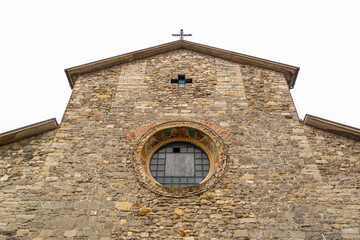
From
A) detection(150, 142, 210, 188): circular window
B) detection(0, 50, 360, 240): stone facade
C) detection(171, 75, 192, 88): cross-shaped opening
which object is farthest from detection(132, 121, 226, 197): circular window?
detection(171, 75, 192, 88): cross-shaped opening

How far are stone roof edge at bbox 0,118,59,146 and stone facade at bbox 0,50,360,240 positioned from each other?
18 cm

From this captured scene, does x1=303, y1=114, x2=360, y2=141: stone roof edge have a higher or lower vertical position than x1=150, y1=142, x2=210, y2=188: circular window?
higher

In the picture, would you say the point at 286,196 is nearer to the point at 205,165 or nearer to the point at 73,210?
the point at 205,165

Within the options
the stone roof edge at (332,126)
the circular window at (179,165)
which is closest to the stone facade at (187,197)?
the stone roof edge at (332,126)

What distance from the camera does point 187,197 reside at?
22.5 ft

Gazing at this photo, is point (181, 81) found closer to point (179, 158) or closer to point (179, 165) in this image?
point (179, 158)

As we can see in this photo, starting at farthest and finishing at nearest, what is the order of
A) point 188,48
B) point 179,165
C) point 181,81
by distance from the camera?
point 188,48 → point 181,81 → point 179,165

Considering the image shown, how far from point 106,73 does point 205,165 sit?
14.5ft

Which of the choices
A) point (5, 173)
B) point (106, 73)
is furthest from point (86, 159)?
point (106, 73)

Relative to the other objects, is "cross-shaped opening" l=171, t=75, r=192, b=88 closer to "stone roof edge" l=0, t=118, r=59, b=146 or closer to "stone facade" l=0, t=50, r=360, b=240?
"stone facade" l=0, t=50, r=360, b=240

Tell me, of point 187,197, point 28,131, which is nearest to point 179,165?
point 187,197

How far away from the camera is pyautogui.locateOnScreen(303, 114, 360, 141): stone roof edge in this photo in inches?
310

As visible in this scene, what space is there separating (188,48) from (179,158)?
4.57 meters

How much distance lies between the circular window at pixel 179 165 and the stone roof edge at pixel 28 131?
2658 millimetres
